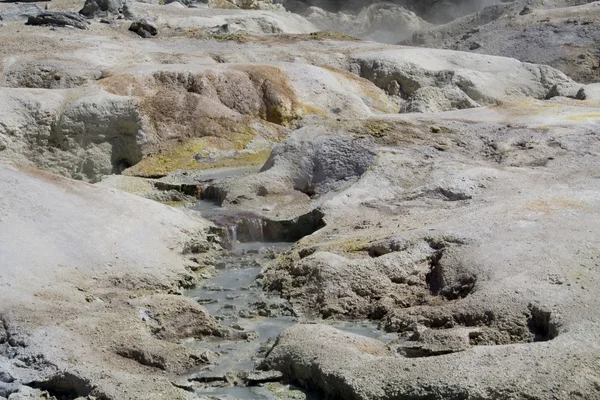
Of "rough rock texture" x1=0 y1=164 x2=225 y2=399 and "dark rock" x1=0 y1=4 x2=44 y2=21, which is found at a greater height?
"rough rock texture" x1=0 y1=164 x2=225 y2=399

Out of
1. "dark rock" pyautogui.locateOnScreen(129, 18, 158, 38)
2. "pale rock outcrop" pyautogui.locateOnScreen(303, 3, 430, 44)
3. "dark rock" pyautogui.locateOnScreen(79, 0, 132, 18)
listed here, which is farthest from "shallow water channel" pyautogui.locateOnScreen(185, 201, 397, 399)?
"pale rock outcrop" pyautogui.locateOnScreen(303, 3, 430, 44)

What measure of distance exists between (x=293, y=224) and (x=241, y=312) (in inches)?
160

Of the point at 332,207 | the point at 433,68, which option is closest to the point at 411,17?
the point at 433,68

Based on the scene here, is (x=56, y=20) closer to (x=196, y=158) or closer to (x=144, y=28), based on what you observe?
(x=144, y=28)

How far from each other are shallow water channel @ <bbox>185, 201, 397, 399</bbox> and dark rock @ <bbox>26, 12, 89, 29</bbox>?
1775cm

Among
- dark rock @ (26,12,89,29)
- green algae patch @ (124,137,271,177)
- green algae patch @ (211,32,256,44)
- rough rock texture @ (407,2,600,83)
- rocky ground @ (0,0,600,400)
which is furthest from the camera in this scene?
rough rock texture @ (407,2,600,83)

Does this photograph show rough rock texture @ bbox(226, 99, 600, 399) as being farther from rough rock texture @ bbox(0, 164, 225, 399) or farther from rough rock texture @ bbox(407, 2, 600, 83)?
rough rock texture @ bbox(407, 2, 600, 83)

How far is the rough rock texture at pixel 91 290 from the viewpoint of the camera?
843 cm

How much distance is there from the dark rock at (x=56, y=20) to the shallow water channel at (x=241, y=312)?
58.2 feet

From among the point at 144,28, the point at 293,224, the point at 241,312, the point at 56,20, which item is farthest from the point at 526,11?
the point at 241,312

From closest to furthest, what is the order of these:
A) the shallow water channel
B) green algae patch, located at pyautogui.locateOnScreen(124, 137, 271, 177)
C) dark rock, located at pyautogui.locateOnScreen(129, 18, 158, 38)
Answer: the shallow water channel, green algae patch, located at pyautogui.locateOnScreen(124, 137, 271, 177), dark rock, located at pyautogui.locateOnScreen(129, 18, 158, 38)

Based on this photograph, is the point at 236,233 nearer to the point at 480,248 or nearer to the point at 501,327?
the point at 480,248

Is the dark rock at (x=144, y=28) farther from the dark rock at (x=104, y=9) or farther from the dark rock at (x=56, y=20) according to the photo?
the dark rock at (x=104, y=9)

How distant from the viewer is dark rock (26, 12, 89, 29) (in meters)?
31.4
